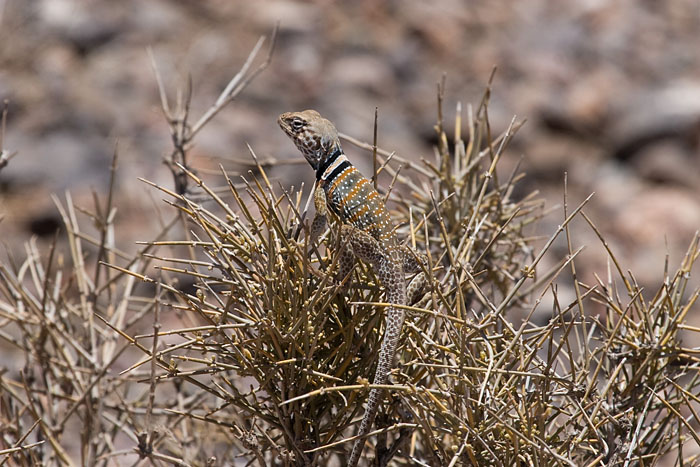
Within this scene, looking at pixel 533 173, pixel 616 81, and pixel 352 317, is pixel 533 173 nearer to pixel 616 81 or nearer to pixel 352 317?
pixel 616 81

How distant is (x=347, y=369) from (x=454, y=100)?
16.8ft

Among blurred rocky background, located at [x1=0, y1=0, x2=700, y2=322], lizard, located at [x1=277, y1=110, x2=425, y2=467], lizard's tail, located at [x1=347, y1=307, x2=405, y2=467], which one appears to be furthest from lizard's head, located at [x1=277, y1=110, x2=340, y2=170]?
blurred rocky background, located at [x1=0, y1=0, x2=700, y2=322]

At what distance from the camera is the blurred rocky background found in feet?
17.8

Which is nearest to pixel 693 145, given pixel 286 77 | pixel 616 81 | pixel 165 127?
pixel 616 81

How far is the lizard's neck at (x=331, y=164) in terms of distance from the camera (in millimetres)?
1387

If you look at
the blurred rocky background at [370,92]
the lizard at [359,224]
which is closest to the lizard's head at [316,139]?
the lizard at [359,224]

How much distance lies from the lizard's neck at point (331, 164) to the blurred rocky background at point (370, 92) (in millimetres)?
3524

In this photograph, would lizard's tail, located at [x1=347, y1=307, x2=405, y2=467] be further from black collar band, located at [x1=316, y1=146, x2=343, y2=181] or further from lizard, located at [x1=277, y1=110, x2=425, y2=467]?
black collar band, located at [x1=316, y1=146, x2=343, y2=181]

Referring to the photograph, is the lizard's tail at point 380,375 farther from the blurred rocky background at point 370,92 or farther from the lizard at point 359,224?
the blurred rocky background at point 370,92

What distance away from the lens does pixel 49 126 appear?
5.61 metres

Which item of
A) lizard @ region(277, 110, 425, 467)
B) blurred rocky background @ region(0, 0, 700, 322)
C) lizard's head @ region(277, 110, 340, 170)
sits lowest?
lizard @ region(277, 110, 425, 467)

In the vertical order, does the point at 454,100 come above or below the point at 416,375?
above

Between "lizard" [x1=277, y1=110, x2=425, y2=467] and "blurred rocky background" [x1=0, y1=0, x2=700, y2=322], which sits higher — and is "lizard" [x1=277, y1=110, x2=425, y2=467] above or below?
below

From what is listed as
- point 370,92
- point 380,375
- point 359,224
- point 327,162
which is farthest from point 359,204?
point 370,92
